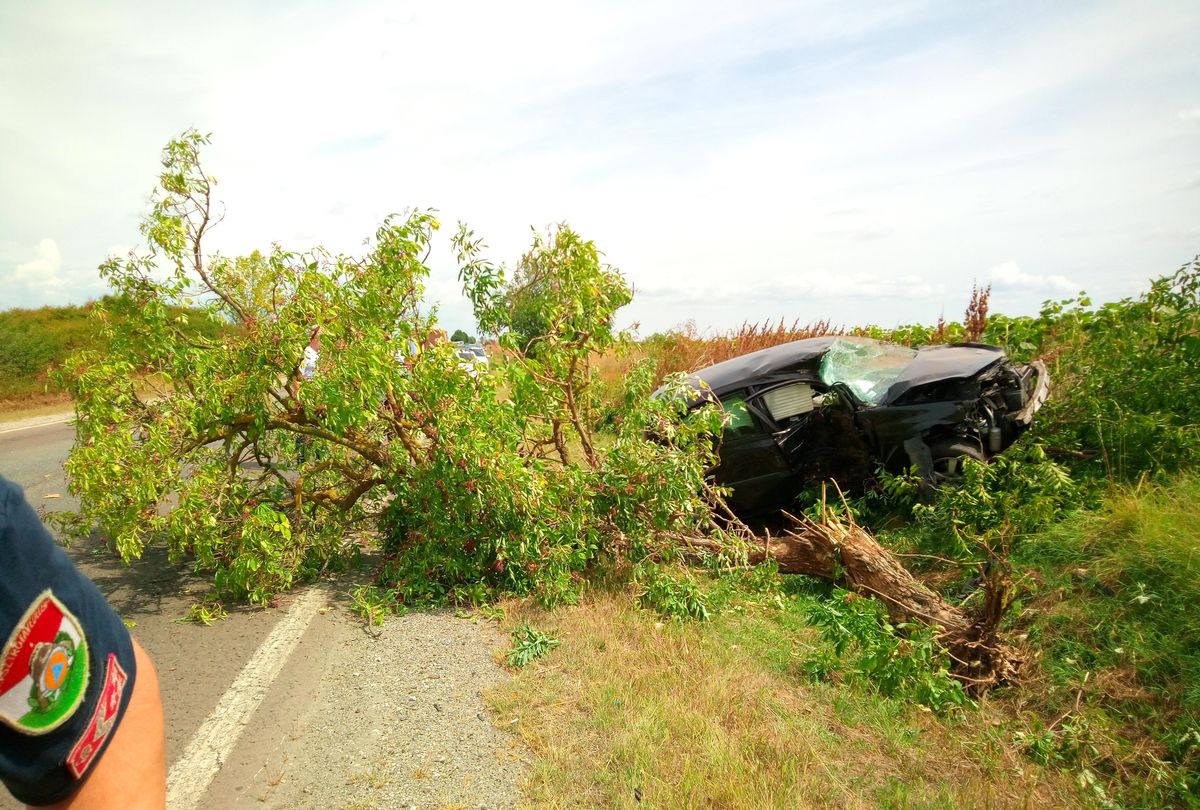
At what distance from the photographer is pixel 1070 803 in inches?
124

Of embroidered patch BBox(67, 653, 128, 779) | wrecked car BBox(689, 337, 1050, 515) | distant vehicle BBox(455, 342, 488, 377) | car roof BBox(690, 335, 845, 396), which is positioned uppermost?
embroidered patch BBox(67, 653, 128, 779)

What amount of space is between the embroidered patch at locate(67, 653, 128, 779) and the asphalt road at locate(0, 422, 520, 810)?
2578 millimetres

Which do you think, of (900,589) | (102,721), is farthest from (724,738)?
(102,721)

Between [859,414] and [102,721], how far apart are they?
6629mm

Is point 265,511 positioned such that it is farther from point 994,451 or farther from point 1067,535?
point 994,451

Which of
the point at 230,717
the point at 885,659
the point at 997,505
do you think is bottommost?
the point at 885,659

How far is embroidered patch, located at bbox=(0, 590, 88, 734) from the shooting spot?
792 mm

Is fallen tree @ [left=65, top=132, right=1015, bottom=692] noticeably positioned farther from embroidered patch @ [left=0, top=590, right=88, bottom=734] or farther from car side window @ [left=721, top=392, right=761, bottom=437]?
embroidered patch @ [left=0, top=590, right=88, bottom=734]

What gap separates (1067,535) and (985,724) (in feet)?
5.98

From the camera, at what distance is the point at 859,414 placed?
673 centimetres

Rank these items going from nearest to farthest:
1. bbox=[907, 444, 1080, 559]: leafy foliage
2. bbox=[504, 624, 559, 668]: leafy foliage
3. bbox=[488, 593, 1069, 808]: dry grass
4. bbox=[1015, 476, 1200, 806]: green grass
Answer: bbox=[488, 593, 1069, 808]: dry grass < bbox=[1015, 476, 1200, 806]: green grass < bbox=[504, 624, 559, 668]: leafy foliage < bbox=[907, 444, 1080, 559]: leafy foliage

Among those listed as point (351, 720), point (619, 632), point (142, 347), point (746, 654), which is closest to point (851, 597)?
point (746, 654)

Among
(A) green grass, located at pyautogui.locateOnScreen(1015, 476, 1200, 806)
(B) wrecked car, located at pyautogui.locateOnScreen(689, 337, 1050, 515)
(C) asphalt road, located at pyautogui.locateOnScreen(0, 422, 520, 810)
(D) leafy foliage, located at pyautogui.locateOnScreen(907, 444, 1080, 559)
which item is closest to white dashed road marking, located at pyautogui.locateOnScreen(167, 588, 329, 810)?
(C) asphalt road, located at pyautogui.locateOnScreen(0, 422, 520, 810)

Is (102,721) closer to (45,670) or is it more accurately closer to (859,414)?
(45,670)
